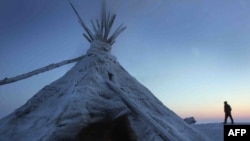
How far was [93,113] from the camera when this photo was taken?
6.79m

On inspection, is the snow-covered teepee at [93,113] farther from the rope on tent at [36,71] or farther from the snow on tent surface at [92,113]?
the rope on tent at [36,71]

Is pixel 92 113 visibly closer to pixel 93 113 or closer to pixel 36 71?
pixel 93 113

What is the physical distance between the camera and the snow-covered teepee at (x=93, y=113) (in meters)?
6.59

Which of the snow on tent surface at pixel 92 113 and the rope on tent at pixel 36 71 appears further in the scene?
the rope on tent at pixel 36 71

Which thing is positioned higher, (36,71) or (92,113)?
(36,71)

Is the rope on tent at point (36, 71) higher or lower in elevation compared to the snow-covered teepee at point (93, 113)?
higher

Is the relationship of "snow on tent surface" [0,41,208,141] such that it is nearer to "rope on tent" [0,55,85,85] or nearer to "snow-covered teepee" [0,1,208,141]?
"snow-covered teepee" [0,1,208,141]

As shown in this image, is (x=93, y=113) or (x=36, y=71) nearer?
(x=93, y=113)

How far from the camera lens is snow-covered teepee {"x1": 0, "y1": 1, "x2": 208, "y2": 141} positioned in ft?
21.6

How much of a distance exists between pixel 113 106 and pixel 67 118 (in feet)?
3.70

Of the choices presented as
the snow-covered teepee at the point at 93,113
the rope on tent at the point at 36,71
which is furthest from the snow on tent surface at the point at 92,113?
the rope on tent at the point at 36,71

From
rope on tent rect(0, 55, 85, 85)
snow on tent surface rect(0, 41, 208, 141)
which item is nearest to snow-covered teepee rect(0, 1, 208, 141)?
snow on tent surface rect(0, 41, 208, 141)

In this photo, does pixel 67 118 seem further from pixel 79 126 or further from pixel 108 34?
pixel 108 34

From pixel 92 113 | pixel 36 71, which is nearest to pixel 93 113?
pixel 92 113
